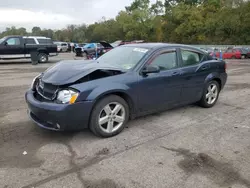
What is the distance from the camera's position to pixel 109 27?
71.0 m

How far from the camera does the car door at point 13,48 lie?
15.8 m

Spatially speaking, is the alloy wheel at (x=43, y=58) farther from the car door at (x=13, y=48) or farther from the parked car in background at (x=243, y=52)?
the parked car in background at (x=243, y=52)

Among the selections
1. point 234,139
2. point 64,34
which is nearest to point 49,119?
point 234,139

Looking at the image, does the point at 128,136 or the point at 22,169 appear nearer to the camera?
the point at 22,169

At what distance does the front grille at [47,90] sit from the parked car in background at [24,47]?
13776 mm

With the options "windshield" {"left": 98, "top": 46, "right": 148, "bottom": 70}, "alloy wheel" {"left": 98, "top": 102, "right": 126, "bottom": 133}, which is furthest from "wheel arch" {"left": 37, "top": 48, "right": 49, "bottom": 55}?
"alloy wheel" {"left": 98, "top": 102, "right": 126, "bottom": 133}

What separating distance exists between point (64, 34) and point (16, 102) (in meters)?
85.3

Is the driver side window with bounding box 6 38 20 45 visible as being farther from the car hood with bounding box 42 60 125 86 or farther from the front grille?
the front grille

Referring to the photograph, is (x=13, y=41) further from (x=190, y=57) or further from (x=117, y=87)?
(x=117, y=87)

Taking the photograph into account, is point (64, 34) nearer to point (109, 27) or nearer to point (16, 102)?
point (109, 27)

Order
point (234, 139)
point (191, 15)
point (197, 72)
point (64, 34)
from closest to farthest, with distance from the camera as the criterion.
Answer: point (234, 139) < point (197, 72) < point (191, 15) < point (64, 34)

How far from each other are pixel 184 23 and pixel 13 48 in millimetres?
36087

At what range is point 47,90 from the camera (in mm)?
3723

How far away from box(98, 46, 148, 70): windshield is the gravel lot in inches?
45.2
